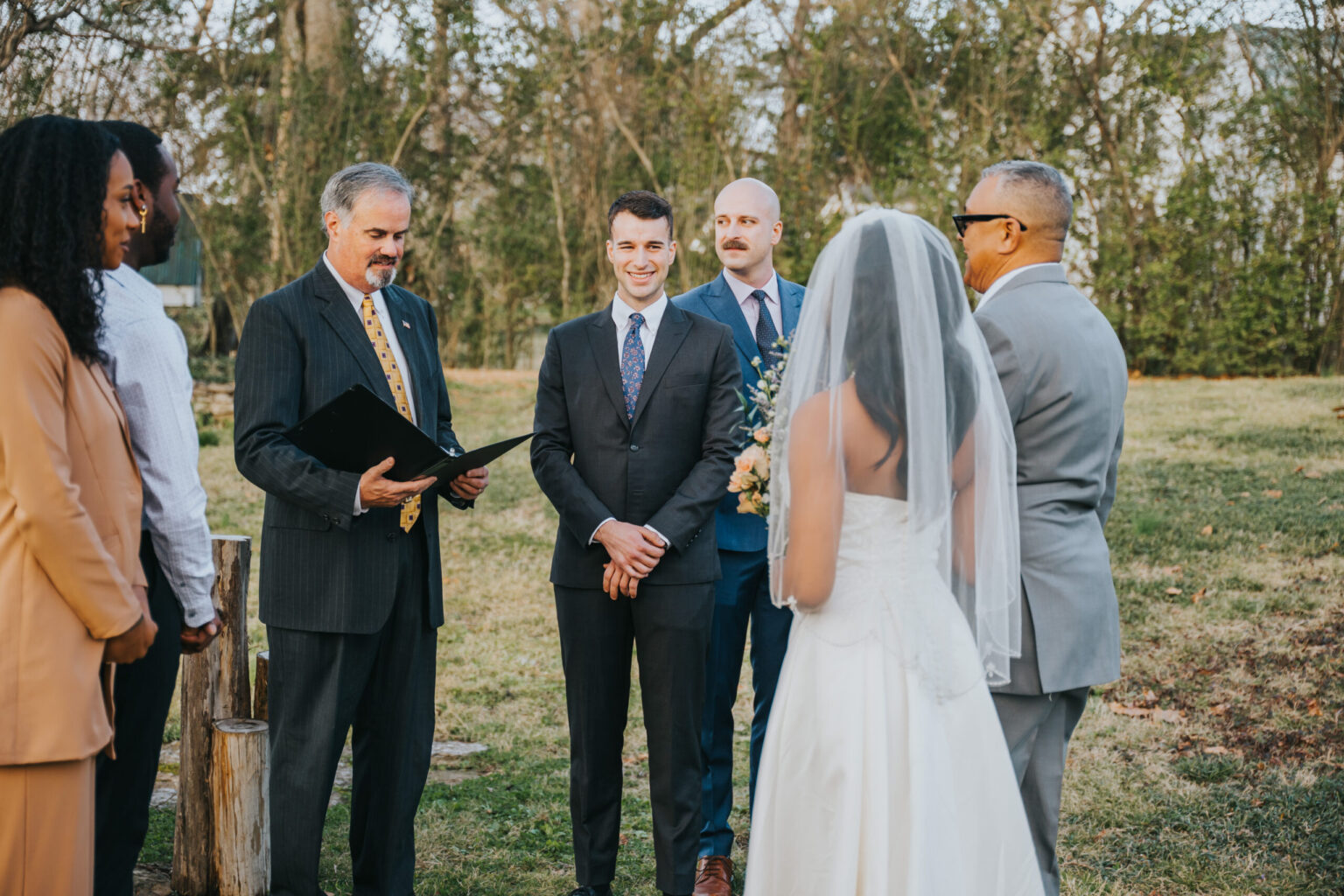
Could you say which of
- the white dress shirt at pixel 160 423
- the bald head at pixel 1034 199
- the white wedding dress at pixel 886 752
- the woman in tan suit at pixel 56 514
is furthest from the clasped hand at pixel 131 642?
the bald head at pixel 1034 199

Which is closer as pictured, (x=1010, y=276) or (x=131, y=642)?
(x=131, y=642)

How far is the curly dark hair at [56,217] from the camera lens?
2.45 meters

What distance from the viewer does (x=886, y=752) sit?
2.75 metres

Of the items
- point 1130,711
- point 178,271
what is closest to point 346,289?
point 1130,711

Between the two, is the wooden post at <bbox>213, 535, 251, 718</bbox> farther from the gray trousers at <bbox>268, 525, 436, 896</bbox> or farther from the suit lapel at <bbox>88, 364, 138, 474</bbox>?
the suit lapel at <bbox>88, 364, 138, 474</bbox>

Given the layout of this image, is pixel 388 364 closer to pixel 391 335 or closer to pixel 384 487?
pixel 391 335

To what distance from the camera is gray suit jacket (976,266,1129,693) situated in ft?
10.2

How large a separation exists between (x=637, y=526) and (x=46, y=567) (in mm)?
1894

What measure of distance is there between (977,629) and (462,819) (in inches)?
108

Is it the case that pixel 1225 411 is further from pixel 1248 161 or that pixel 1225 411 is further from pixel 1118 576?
pixel 1118 576

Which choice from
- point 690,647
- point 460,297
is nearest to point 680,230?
point 460,297

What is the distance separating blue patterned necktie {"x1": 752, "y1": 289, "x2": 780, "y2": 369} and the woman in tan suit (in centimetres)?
267

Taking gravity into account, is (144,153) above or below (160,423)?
above

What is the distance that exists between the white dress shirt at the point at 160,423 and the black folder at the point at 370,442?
0.44 m
